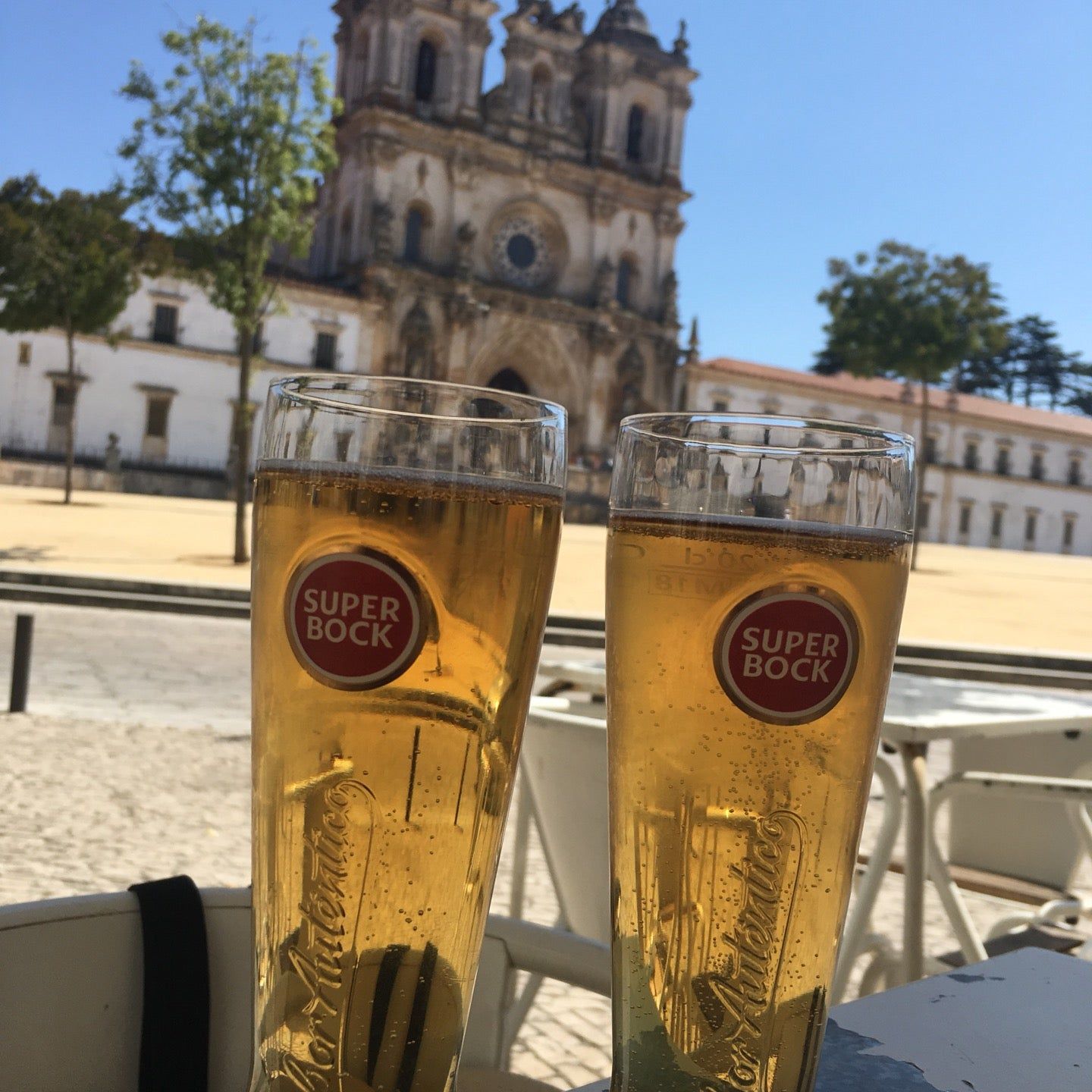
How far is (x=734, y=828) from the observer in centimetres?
49

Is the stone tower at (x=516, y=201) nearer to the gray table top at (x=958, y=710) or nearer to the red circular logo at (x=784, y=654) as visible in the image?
the gray table top at (x=958, y=710)

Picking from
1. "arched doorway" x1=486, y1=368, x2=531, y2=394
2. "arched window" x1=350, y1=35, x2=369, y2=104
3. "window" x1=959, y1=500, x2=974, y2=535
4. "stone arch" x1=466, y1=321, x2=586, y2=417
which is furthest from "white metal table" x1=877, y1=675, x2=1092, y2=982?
"window" x1=959, y1=500, x2=974, y2=535

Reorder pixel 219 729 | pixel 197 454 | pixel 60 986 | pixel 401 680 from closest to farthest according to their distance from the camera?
1. pixel 401 680
2. pixel 60 986
3. pixel 219 729
4. pixel 197 454

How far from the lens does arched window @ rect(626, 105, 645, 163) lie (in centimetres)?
3941

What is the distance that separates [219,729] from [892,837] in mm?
4340

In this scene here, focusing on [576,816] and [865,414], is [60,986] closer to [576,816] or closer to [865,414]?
[576,816]

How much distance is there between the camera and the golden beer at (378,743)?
0.48 metres

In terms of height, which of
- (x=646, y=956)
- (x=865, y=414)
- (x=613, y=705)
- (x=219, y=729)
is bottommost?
(x=219, y=729)

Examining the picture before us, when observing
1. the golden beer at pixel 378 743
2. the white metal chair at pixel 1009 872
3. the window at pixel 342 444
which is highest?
the window at pixel 342 444

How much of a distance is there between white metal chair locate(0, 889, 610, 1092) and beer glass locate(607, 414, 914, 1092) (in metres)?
0.32

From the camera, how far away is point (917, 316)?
22172 mm

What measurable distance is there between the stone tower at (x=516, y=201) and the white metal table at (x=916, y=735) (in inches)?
1163

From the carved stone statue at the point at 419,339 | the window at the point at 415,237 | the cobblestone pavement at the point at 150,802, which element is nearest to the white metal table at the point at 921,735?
the cobblestone pavement at the point at 150,802

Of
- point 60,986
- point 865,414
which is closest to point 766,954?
point 60,986
